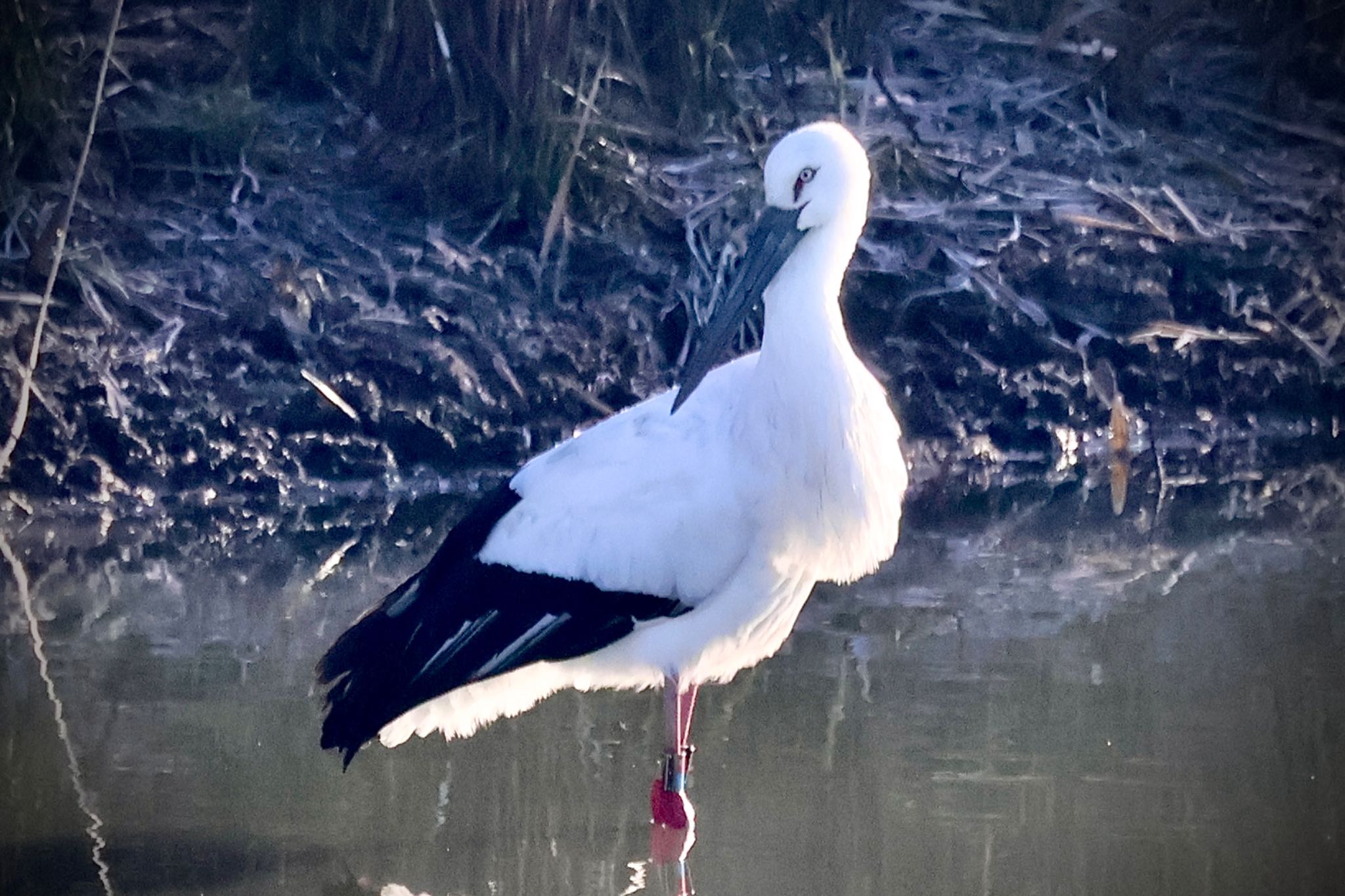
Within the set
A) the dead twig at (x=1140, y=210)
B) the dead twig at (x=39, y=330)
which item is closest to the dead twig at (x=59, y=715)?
the dead twig at (x=39, y=330)

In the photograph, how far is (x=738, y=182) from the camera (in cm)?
664

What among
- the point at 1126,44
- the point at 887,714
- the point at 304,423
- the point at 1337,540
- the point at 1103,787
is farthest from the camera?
the point at 1126,44

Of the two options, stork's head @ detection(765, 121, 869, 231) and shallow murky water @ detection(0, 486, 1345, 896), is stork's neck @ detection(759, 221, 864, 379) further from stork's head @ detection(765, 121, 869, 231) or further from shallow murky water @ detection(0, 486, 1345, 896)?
shallow murky water @ detection(0, 486, 1345, 896)

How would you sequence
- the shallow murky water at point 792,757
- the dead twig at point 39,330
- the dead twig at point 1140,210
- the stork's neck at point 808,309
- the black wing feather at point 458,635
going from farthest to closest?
the dead twig at point 1140,210, the dead twig at point 39,330, the stork's neck at point 808,309, the black wing feather at point 458,635, the shallow murky water at point 792,757

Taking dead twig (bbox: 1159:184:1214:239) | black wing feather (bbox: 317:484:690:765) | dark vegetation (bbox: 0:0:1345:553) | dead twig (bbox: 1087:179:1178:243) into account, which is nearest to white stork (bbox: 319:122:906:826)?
black wing feather (bbox: 317:484:690:765)

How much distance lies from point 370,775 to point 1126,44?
4.99 m

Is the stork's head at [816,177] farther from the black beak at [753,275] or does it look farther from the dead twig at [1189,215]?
the dead twig at [1189,215]

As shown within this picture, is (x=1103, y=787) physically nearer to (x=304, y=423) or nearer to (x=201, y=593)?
(x=201, y=593)

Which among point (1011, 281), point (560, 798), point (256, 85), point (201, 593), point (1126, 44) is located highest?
point (1126, 44)

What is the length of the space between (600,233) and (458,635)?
3.23 metres

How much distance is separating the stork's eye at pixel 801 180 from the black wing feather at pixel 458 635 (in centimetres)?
77

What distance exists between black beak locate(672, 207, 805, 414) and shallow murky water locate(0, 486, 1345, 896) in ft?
2.42

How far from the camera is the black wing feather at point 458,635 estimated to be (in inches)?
133

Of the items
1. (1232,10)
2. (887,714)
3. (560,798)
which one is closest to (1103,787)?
(887,714)
